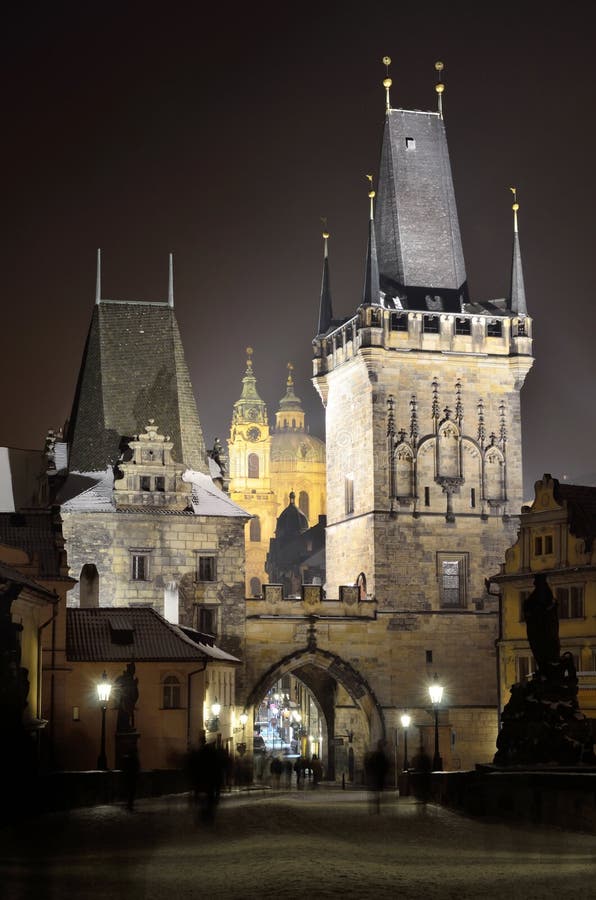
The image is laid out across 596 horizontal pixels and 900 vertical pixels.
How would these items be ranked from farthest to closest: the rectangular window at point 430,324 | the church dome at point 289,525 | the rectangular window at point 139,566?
the church dome at point 289,525, the rectangular window at point 430,324, the rectangular window at point 139,566

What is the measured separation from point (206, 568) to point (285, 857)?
121 feet

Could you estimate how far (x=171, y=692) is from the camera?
46312 millimetres

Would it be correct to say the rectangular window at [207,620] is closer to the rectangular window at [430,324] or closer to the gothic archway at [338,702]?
the gothic archway at [338,702]

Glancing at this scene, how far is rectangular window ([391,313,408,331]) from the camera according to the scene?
6184 cm

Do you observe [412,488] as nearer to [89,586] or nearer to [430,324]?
[430,324]

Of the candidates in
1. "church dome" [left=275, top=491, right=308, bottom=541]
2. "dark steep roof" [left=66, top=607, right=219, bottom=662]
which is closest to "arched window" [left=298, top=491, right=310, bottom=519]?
"church dome" [left=275, top=491, right=308, bottom=541]

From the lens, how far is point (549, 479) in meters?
50.5

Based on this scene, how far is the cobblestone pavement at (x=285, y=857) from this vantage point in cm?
1717

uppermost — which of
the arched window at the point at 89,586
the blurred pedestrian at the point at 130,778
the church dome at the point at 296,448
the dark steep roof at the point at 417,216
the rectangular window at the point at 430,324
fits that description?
the church dome at the point at 296,448

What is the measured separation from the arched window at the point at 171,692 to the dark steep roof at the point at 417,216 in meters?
21.2

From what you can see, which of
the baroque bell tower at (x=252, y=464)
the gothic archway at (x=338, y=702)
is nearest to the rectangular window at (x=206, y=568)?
the gothic archway at (x=338, y=702)

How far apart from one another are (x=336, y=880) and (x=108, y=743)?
2702 centimetres

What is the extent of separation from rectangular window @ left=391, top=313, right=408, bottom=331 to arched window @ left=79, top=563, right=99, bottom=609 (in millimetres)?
15490

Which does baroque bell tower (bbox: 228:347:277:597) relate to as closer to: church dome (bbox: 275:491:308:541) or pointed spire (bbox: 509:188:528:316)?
church dome (bbox: 275:491:308:541)
